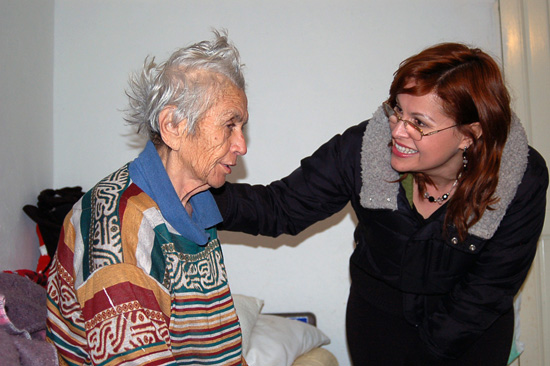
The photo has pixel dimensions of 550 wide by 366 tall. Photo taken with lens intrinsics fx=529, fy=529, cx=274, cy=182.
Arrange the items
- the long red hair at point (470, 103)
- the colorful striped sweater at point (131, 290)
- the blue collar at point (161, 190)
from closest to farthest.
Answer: the colorful striped sweater at point (131, 290) < the blue collar at point (161, 190) < the long red hair at point (470, 103)

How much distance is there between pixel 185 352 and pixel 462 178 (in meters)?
0.97

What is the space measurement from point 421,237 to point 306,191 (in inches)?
16.0

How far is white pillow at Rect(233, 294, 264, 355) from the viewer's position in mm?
2182

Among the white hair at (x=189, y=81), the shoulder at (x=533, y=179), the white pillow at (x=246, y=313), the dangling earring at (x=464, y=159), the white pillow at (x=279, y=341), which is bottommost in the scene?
the white pillow at (x=279, y=341)

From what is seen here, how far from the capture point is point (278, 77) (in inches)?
106

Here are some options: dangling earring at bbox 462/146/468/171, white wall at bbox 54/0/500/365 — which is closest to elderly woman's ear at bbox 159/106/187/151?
dangling earring at bbox 462/146/468/171

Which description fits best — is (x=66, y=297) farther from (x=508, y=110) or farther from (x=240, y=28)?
(x=240, y=28)

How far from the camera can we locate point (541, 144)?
272cm

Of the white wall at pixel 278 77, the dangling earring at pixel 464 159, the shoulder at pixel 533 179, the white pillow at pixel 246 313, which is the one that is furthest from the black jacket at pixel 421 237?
the white wall at pixel 278 77

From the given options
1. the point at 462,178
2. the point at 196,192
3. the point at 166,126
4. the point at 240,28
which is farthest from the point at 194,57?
the point at 240,28

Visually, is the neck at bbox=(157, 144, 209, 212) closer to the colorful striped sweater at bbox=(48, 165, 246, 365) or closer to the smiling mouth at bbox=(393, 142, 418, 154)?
the colorful striped sweater at bbox=(48, 165, 246, 365)

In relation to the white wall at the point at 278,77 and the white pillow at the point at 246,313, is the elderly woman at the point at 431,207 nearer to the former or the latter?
the white pillow at the point at 246,313

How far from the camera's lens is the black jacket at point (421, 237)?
1637 mm

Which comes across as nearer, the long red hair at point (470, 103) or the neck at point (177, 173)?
the neck at point (177, 173)
